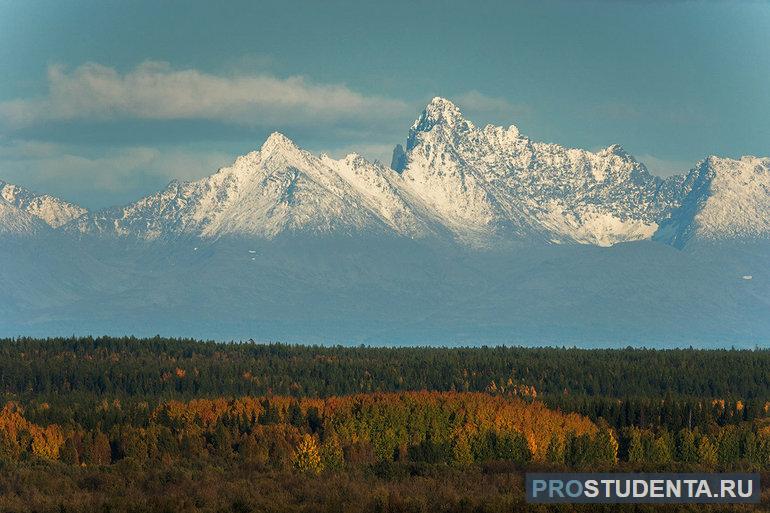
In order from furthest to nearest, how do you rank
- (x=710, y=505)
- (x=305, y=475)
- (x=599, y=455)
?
1. (x=599, y=455)
2. (x=305, y=475)
3. (x=710, y=505)

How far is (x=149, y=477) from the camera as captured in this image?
522ft

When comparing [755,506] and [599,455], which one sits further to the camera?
[599,455]

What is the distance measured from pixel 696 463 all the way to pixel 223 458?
5284 cm

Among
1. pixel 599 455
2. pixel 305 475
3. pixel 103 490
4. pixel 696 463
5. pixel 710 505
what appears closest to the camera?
pixel 710 505

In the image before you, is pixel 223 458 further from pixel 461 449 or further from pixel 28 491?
pixel 28 491

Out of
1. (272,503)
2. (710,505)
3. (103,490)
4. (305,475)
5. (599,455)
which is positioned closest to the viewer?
(710,505)

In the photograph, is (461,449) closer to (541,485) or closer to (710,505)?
(541,485)

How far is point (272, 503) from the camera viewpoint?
141250 mm

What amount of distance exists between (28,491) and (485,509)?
4161cm

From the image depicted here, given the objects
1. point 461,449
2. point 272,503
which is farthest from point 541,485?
point 461,449

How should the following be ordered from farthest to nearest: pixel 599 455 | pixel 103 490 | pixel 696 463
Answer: pixel 599 455
pixel 696 463
pixel 103 490

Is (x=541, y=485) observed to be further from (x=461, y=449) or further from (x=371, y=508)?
(x=461, y=449)

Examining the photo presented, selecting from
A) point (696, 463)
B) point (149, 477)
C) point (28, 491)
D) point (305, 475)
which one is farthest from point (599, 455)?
point (28, 491)

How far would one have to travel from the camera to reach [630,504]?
132375 mm
